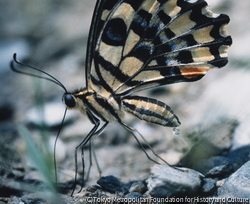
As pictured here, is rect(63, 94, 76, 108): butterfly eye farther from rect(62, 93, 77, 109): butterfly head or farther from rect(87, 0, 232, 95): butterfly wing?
rect(87, 0, 232, 95): butterfly wing

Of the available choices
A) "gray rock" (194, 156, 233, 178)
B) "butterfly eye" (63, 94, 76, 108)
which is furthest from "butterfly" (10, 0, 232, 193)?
"gray rock" (194, 156, 233, 178)

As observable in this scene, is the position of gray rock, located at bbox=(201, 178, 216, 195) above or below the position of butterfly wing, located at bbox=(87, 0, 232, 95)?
below

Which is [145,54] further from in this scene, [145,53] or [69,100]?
[69,100]

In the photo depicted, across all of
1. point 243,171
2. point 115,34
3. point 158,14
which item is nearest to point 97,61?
point 115,34

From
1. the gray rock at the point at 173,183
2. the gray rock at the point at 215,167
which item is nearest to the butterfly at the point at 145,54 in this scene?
the gray rock at the point at 215,167

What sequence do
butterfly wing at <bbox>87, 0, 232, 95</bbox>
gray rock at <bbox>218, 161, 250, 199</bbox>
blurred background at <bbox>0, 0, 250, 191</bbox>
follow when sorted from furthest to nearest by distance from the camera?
blurred background at <bbox>0, 0, 250, 191</bbox> → butterfly wing at <bbox>87, 0, 232, 95</bbox> → gray rock at <bbox>218, 161, 250, 199</bbox>

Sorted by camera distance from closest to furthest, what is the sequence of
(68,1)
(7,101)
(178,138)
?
(178,138)
(7,101)
(68,1)

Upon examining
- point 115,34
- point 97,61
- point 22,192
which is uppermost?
point 115,34

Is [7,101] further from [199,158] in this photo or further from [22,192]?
[199,158]
